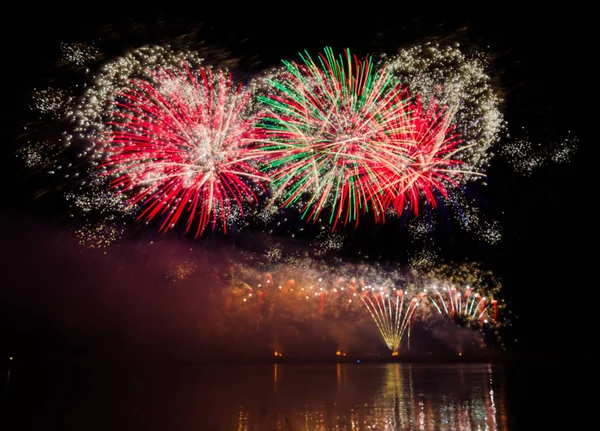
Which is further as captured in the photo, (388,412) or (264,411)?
(264,411)

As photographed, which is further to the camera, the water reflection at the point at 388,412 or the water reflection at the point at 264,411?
the water reflection at the point at 264,411

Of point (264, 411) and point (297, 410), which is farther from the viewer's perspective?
point (297, 410)

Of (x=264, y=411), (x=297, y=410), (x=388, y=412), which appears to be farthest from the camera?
(x=297, y=410)

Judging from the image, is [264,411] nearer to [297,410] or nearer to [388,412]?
[297,410]

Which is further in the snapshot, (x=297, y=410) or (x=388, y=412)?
(x=297, y=410)

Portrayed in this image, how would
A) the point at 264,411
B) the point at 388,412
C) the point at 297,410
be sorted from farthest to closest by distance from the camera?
the point at 297,410
the point at 264,411
the point at 388,412

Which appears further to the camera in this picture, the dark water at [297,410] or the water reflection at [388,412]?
the dark water at [297,410]

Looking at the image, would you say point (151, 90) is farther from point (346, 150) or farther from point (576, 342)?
point (576, 342)

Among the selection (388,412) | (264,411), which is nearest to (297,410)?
(264,411)

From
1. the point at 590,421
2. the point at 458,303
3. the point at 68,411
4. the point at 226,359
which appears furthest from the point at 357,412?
the point at 226,359

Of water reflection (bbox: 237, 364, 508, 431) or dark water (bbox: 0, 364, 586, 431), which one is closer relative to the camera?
water reflection (bbox: 237, 364, 508, 431)

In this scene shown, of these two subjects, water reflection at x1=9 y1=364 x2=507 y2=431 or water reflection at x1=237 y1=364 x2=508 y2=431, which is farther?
water reflection at x1=9 y1=364 x2=507 y2=431
